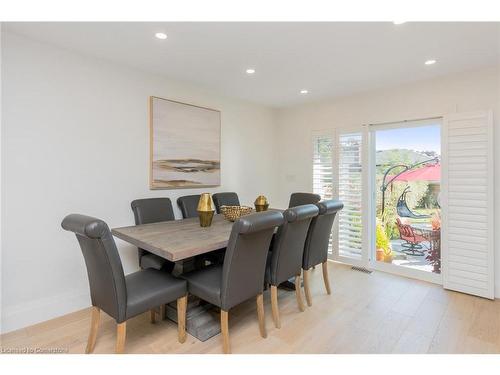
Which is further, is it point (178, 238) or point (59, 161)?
point (59, 161)

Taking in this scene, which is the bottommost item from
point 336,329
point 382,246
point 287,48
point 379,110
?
point 336,329

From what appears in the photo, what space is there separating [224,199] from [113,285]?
2.06 metres

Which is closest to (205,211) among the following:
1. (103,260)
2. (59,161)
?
(103,260)

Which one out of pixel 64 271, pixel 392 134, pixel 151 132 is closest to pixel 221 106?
pixel 151 132

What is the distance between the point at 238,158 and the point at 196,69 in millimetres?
1493

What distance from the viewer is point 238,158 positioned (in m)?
4.09

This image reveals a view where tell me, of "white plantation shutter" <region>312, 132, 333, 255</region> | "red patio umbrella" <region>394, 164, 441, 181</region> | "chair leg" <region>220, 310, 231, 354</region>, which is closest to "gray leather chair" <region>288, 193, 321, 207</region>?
"white plantation shutter" <region>312, 132, 333, 255</region>

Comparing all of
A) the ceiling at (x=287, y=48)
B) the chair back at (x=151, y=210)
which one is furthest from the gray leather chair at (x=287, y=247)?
the ceiling at (x=287, y=48)

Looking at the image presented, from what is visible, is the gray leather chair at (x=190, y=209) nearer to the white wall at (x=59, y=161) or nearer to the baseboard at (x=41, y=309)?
the white wall at (x=59, y=161)

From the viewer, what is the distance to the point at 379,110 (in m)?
3.57

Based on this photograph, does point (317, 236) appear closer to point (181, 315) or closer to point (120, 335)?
point (181, 315)

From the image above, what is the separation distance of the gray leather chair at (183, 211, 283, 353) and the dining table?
220mm

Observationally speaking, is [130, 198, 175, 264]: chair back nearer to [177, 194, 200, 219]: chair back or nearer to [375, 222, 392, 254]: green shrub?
[177, 194, 200, 219]: chair back
